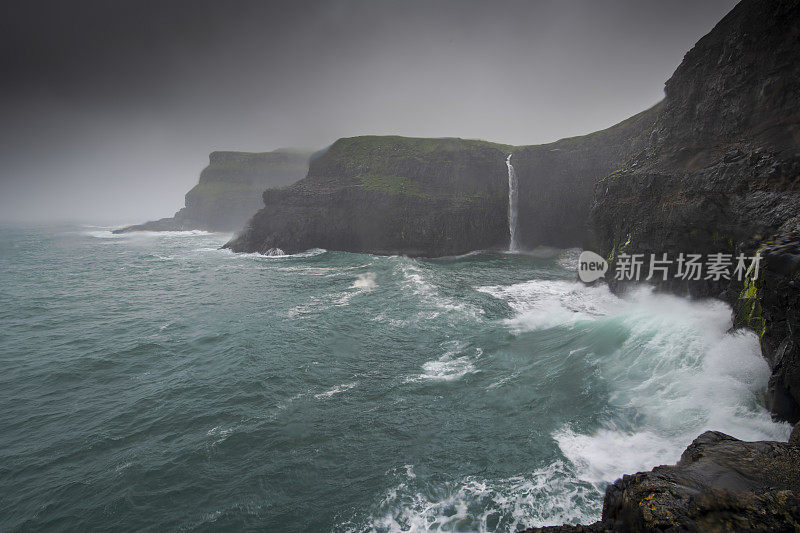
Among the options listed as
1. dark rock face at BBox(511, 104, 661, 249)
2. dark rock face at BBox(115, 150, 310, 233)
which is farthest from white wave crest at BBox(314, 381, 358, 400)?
dark rock face at BBox(115, 150, 310, 233)

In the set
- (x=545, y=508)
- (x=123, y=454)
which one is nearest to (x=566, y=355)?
(x=545, y=508)

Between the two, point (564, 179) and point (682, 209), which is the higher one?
point (564, 179)

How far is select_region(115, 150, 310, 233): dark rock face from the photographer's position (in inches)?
4801

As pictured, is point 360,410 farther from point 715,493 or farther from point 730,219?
point 730,219

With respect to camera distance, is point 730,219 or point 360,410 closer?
point 360,410

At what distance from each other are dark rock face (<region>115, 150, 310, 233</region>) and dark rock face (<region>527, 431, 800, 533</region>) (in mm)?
132047

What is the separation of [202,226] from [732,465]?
141267 mm

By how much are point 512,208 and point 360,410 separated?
51.6 meters

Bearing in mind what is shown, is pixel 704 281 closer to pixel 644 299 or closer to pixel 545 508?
pixel 644 299

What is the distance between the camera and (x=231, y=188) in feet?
417

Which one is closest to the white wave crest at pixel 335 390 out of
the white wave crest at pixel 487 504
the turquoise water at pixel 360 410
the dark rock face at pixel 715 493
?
the turquoise water at pixel 360 410

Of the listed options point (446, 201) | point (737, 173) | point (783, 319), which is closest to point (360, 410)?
point (783, 319)

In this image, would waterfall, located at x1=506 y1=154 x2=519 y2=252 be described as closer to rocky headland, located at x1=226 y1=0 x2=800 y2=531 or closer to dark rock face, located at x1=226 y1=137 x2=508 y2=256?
rocky headland, located at x1=226 y1=0 x2=800 y2=531

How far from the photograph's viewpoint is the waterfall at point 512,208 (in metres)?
56.6
